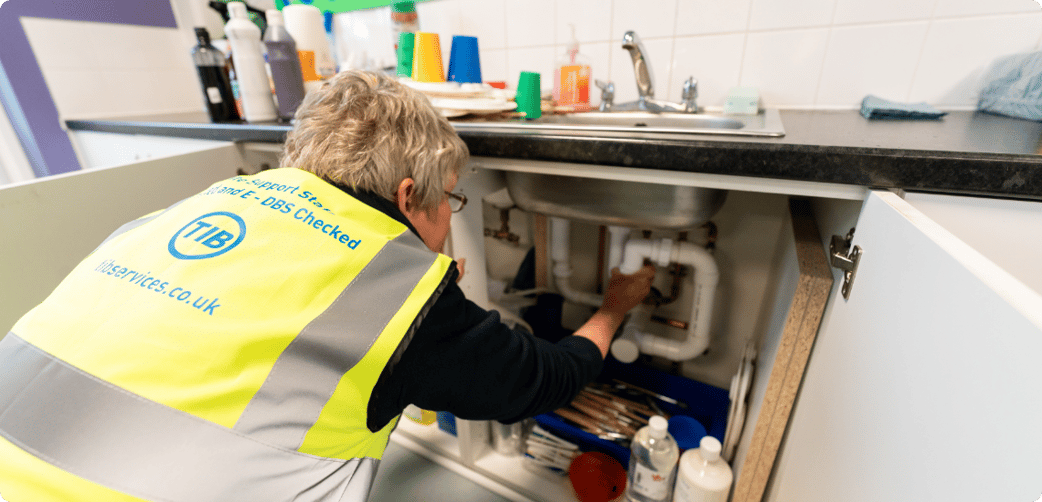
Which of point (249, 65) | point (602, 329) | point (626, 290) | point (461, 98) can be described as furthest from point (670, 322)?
point (249, 65)

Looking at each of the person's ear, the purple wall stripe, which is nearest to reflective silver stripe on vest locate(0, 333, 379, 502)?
the person's ear

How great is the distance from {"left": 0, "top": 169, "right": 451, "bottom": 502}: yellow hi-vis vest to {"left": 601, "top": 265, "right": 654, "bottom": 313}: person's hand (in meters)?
0.53

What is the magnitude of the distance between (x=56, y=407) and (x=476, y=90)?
2.27 feet

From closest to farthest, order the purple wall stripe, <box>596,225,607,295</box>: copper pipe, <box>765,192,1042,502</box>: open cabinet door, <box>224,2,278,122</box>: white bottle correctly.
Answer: <box>765,192,1042,502</box>: open cabinet door
<box>224,2,278,122</box>: white bottle
<box>596,225,607,295</box>: copper pipe
the purple wall stripe

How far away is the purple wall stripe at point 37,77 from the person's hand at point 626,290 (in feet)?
6.50

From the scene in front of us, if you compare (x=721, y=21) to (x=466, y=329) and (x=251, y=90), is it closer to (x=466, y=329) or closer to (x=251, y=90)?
(x=466, y=329)

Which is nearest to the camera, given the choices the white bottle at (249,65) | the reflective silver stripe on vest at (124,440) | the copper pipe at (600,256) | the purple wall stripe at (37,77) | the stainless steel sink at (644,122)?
the reflective silver stripe on vest at (124,440)

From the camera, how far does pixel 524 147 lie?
2.12 feet

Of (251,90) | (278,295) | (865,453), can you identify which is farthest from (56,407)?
→ (251,90)

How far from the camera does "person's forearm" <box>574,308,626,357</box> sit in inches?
30.6

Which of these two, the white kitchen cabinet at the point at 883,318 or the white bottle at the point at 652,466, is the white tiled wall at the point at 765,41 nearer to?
the white kitchen cabinet at the point at 883,318

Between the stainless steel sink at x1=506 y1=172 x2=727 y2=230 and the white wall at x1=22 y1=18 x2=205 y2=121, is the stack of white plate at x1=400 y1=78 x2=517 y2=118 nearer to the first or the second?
the stainless steel sink at x1=506 y1=172 x2=727 y2=230

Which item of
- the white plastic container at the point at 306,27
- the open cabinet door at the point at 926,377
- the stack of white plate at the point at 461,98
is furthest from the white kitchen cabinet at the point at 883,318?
the white plastic container at the point at 306,27

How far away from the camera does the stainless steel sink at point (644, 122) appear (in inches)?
25.4
